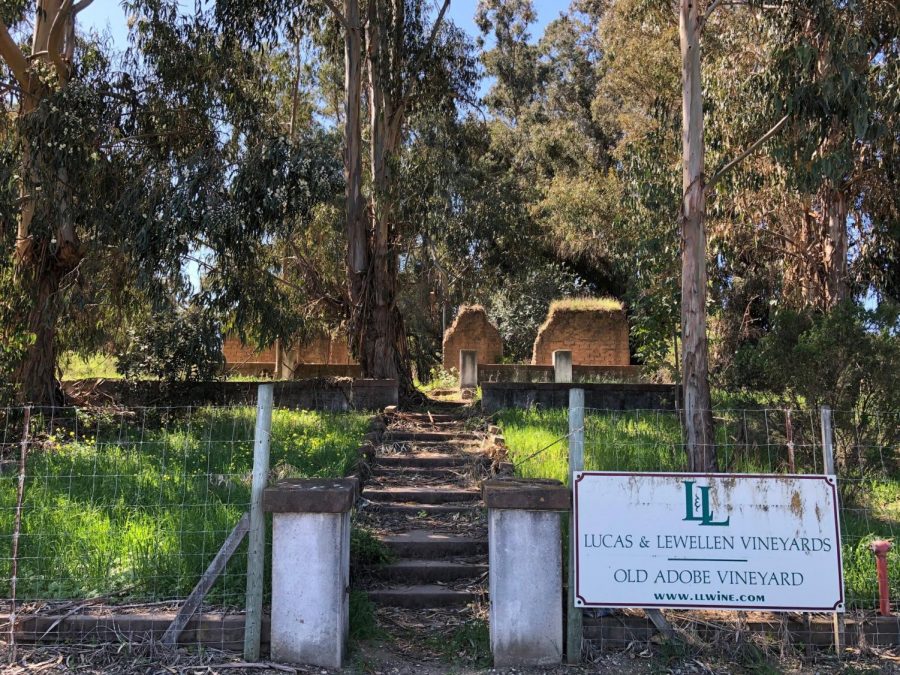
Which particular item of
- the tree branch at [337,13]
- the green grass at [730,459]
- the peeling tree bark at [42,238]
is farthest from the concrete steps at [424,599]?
the tree branch at [337,13]

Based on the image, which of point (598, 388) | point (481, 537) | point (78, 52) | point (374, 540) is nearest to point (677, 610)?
point (481, 537)

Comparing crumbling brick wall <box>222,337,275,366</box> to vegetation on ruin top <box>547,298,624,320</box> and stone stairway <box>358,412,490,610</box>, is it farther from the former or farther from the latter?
stone stairway <box>358,412,490,610</box>

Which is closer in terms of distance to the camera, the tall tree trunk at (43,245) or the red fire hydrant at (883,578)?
the red fire hydrant at (883,578)

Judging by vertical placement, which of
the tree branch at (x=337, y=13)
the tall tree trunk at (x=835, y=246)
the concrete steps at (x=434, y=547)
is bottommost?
the concrete steps at (x=434, y=547)

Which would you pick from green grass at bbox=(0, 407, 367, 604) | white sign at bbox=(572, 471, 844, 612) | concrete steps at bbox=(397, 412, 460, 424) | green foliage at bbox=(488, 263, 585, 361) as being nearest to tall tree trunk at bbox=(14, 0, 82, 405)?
green grass at bbox=(0, 407, 367, 604)

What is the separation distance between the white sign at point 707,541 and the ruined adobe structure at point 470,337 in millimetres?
14621

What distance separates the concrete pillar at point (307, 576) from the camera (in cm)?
427

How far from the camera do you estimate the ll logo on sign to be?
4.35m

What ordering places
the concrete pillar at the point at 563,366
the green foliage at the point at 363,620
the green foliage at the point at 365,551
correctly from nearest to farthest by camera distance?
the green foliage at the point at 363,620
the green foliage at the point at 365,551
the concrete pillar at the point at 563,366

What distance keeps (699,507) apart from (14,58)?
10.9 metres

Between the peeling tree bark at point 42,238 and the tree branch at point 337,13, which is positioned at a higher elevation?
the tree branch at point 337,13

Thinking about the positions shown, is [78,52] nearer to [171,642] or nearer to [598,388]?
[598,388]

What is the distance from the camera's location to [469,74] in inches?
647

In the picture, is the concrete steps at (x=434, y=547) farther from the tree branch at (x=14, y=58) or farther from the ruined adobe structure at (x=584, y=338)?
the ruined adobe structure at (x=584, y=338)
